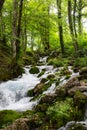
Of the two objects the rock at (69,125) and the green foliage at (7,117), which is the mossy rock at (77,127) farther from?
the green foliage at (7,117)

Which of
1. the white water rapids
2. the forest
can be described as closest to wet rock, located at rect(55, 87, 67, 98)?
the forest

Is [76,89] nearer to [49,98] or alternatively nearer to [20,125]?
[49,98]

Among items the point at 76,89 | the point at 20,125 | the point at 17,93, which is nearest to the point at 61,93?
the point at 76,89

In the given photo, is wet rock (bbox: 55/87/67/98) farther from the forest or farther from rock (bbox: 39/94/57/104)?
rock (bbox: 39/94/57/104)

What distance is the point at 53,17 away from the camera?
63.3 ft

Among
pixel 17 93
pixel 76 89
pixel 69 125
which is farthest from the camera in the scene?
pixel 17 93

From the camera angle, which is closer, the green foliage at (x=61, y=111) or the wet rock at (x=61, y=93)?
the green foliage at (x=61, y=111)

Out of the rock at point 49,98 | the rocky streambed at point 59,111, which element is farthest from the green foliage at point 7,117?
the rock at point 49,98

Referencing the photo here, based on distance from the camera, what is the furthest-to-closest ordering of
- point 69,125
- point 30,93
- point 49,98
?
1. point 30,93
2. point 49,98
3. point 69,125

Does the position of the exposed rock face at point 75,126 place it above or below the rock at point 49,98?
below

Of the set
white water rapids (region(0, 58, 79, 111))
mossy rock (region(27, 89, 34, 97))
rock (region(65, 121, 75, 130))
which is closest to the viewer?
rock (region(65, 121, 75, 130))

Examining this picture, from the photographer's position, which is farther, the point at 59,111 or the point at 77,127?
the point at 59,111

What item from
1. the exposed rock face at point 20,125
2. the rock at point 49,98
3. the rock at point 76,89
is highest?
the rock at point 76,89

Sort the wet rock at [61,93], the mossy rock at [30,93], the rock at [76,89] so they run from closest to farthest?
the rock at [76,89], the wet rock at [61,93], the mossy rock at [30,93]
